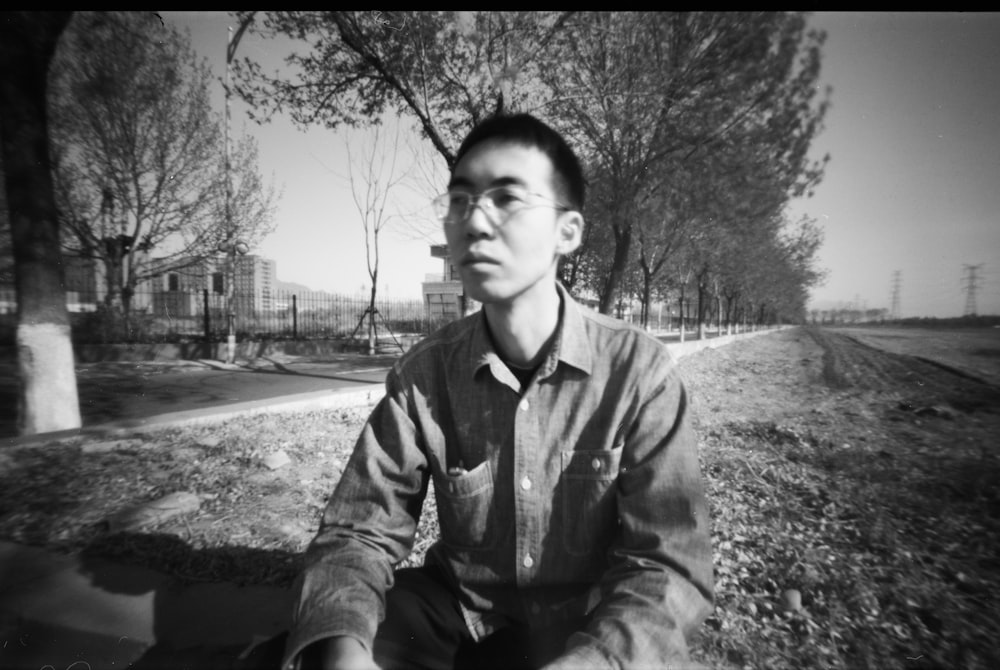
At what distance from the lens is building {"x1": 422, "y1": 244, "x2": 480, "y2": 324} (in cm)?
906

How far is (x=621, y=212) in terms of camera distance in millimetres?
9398

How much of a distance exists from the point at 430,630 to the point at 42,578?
2402 millimetres

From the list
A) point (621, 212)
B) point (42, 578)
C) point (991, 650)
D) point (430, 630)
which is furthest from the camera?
point (621, 212)

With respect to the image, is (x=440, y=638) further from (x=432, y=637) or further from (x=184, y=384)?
(x=184, y=384)

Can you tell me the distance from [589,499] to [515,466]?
0.24m

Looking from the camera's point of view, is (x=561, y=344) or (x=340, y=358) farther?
(x=340, y=358)

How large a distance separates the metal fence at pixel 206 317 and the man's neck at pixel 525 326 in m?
12.7

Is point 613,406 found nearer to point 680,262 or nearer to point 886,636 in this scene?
point 886,636

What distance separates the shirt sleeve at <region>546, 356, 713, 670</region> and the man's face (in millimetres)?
512

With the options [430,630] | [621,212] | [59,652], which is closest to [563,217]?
[430,630]

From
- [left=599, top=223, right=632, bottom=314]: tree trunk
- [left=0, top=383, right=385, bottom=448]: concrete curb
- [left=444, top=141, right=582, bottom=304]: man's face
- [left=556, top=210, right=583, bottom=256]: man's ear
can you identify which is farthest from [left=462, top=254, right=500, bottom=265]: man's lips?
[left=599, top=223, right=632, bottom=314]: tree trunk

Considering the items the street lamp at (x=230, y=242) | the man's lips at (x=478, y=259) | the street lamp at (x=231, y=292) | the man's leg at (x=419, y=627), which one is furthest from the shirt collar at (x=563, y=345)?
the street lamp at (x=231, y=292)

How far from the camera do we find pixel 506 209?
141 centimetres

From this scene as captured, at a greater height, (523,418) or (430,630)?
(523,418)
